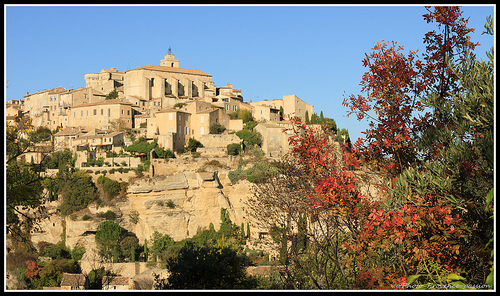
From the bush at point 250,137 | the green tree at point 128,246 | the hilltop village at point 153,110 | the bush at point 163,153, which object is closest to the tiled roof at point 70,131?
the hilltop village at point 153,110

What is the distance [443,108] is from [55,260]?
34027mm

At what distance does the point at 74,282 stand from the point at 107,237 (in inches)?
350

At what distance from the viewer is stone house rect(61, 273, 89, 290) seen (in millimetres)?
29720

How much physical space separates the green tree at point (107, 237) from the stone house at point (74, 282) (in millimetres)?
6142

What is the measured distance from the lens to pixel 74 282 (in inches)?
1201

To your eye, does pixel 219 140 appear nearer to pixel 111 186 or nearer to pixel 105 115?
pixel 111 186

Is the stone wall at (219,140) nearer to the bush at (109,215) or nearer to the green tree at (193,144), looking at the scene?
the green tree at (193,144)

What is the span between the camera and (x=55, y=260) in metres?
36.4

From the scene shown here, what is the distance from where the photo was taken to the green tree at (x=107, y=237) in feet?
127

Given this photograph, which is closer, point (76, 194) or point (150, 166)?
point (76, 194)

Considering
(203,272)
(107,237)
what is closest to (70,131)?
(107,237)
